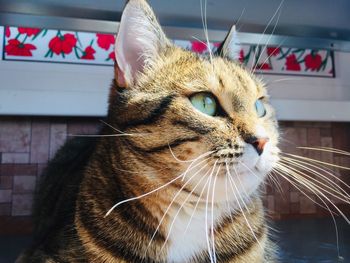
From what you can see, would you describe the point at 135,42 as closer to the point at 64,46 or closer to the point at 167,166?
the point at 167,166

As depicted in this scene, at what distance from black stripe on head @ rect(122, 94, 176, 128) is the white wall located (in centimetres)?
70

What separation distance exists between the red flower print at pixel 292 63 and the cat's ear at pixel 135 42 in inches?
45.8

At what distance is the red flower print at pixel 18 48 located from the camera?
137 centimetres

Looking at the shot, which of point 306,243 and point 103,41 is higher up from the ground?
point 103,41

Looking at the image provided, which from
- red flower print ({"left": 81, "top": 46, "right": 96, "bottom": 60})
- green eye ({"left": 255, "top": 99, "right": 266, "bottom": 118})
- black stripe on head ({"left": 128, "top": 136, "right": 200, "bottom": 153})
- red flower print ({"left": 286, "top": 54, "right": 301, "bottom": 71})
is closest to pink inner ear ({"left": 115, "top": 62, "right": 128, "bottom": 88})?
black stripe on head ({"left": 128, "top": 136, "right": 200, "bottom": 153})

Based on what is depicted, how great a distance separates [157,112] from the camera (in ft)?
1.72

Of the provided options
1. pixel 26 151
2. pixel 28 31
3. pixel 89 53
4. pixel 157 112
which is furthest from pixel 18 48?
pixel 157 112

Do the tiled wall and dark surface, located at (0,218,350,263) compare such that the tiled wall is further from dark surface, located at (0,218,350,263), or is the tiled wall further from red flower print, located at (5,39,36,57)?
red flower print, located at (5,39,36,57)

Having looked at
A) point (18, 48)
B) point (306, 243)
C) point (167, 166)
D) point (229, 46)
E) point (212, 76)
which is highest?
point (18, 48)

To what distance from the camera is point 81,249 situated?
0.53m

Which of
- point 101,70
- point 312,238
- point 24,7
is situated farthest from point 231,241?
point 101,70

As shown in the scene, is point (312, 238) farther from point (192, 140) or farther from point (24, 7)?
point (24, 7)

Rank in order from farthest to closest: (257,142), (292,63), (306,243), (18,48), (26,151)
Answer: (292,63)
(18,48)
(26,151)
(306,243)
(257,142)

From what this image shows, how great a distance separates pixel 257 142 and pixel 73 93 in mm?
912
